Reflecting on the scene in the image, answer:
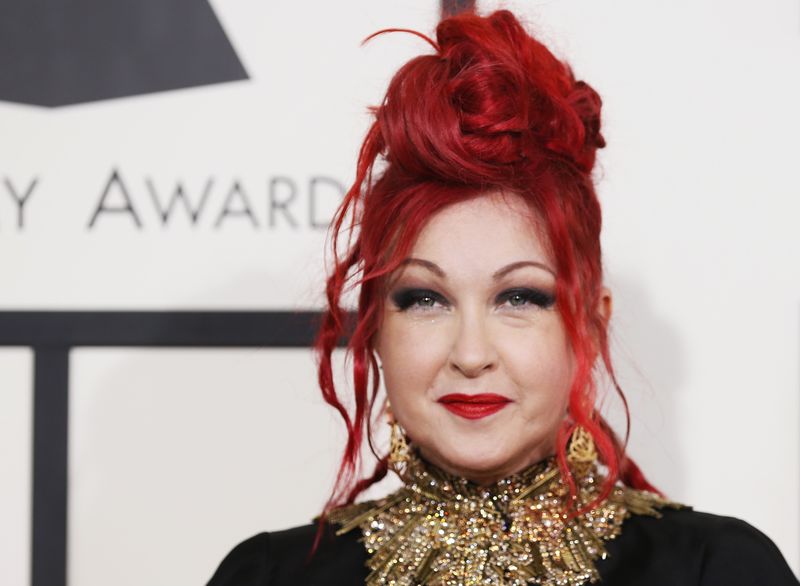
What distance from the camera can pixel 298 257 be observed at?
2.04m

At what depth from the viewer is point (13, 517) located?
82.3 inches

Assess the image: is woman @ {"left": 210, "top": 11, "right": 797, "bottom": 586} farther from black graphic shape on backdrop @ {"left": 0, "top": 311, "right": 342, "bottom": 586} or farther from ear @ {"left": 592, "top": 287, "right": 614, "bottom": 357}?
black graphic shape on backdrop @ {"left": 0, "top": 311, "right": 342, "bottom": 586}

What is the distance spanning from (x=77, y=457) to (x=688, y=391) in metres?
1.04

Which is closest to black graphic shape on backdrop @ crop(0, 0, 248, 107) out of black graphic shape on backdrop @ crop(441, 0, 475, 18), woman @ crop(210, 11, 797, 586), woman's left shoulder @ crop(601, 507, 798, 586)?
black graphic shape on backdrop @ crop(441, 0, 475, 18)

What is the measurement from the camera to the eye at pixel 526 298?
54.7 inches

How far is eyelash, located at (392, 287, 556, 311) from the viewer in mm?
1391

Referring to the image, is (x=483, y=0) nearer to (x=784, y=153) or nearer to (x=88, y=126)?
(x=784, y=153)

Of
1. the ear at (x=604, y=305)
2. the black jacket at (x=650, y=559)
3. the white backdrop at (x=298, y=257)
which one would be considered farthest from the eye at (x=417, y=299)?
the white backdrop at (x=298, y=257)

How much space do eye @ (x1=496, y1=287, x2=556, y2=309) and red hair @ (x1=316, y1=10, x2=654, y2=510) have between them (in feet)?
0.05

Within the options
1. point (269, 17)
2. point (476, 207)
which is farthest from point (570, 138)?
point (269, 17)

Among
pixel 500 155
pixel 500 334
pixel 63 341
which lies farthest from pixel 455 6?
pixel 63 341

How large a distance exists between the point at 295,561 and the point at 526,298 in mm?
458

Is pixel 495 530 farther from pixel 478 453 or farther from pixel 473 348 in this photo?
pixel 473 348

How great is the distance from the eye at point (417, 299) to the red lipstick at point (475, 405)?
11cm
